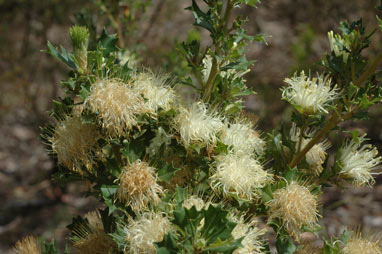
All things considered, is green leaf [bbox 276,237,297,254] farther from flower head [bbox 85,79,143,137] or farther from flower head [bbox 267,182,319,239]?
flower head [bbox 85,79,143,137]

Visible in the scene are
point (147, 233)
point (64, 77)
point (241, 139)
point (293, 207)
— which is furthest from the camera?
point (64, 77)

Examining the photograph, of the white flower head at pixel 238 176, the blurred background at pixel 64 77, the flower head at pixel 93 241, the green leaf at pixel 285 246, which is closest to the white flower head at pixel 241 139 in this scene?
the white flower head at pixel 238 176

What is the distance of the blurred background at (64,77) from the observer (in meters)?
3.10

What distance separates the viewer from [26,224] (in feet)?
10.4

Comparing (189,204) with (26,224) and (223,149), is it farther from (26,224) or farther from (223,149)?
(26,224)

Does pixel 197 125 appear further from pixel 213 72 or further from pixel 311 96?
pixel 311 96

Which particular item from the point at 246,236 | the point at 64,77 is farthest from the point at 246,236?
the point at 64,77

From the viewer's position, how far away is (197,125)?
1210 mm

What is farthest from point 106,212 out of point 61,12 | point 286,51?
point 286,51

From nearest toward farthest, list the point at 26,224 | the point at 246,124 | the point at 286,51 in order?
the point at 246,124, the point at 26,224, the point at 286,51

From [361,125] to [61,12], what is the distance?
2628mm

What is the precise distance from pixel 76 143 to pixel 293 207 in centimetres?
62

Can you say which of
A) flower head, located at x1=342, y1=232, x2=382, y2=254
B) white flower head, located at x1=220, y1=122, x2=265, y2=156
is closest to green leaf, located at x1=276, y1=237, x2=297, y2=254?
flower head, located at x1=342, y1=232, x2=382, y2=254

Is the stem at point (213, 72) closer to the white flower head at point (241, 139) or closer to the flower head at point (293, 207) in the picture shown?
the white flower head at point (241, 139)
